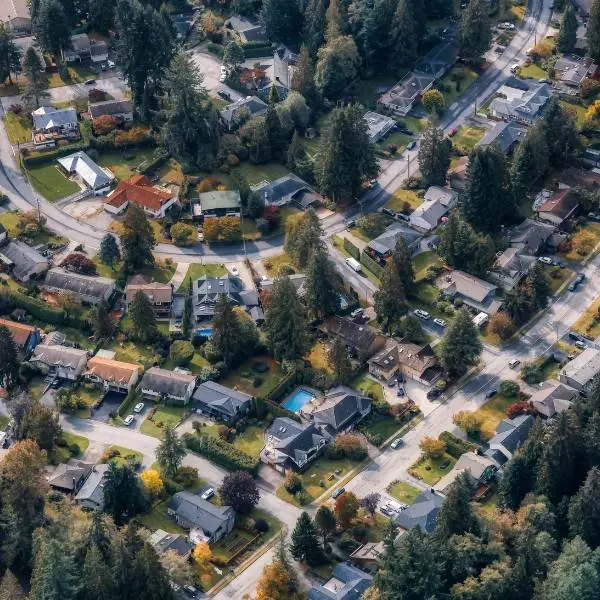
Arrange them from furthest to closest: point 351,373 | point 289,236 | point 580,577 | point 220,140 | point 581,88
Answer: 1. point 581,88
2. point 220,140
3. point 289,236
4. point 351,373
5. point 580,577

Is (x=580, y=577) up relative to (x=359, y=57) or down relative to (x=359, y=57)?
down

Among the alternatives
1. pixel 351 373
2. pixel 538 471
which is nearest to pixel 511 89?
pixel 351 373

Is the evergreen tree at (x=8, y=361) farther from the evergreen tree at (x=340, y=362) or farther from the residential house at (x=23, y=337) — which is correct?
the evergreen tree at (x=340, y=362)

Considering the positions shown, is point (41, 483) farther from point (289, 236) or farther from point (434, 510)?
point (289, 236)

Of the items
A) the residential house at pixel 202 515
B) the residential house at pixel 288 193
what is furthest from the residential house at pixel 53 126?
the residential house at pixel 202 515

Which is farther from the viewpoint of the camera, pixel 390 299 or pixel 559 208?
pixel 559 208

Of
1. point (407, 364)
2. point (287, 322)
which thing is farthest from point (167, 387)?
point (407, 364)

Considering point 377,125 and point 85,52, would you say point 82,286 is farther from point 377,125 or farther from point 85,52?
point 85,52
